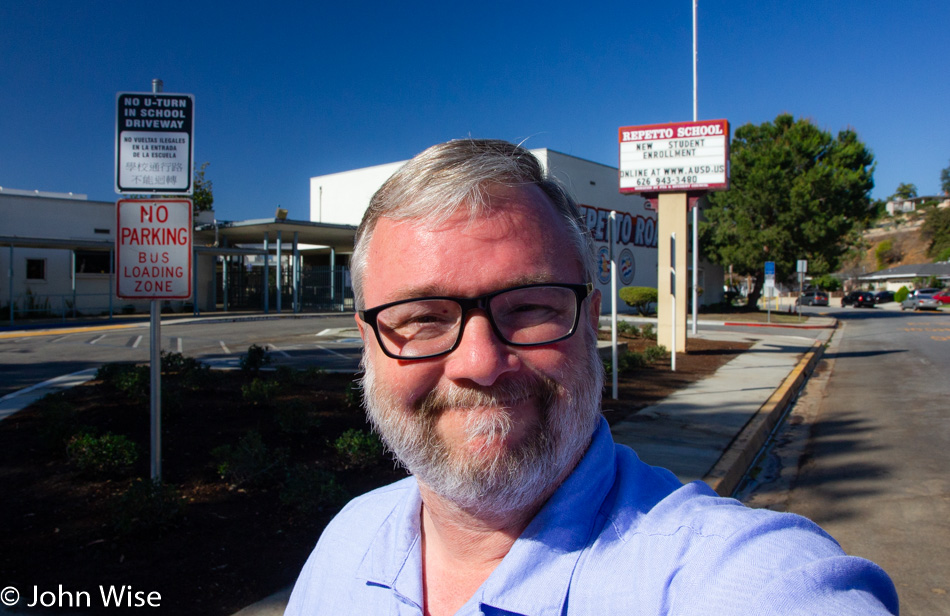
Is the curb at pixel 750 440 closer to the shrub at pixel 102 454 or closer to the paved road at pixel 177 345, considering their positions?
the shrub at pixel 102 454

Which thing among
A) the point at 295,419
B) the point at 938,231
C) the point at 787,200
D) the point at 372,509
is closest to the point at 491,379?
the point at 372,509

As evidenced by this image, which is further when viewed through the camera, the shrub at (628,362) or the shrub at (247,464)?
the shrub at (628,362)

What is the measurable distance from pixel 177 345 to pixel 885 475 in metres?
14.3

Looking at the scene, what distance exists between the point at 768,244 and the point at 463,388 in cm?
3892

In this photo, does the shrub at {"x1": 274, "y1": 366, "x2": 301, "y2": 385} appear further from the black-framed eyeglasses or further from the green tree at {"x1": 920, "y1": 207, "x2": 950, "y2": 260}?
the green tree at {"x1": 920, "y1": 207, "x2": 950, "y2": 260}

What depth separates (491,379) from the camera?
4.02ft

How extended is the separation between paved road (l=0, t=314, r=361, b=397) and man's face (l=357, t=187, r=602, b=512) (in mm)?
9380

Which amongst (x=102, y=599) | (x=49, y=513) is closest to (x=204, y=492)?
(x=49, y=513)

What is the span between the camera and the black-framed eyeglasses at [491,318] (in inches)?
49.6

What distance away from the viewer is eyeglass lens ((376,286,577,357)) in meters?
1.27

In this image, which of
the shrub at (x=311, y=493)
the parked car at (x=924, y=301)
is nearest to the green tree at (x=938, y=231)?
the parked car at (x=924, y=301)

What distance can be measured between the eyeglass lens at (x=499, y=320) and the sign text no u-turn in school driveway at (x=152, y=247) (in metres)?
3.78

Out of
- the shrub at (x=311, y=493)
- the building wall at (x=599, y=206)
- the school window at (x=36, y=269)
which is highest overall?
the building wall at (x=599, y=206)

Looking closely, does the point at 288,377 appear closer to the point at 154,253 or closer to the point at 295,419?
the point at 295,419
